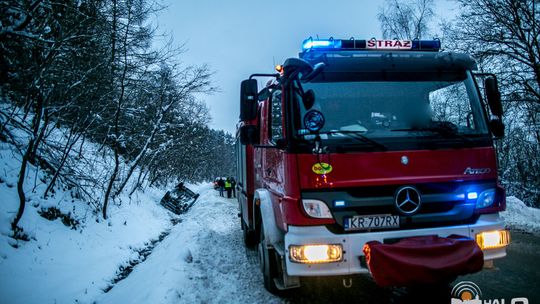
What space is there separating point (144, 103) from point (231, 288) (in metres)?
11.7

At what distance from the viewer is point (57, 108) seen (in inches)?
272

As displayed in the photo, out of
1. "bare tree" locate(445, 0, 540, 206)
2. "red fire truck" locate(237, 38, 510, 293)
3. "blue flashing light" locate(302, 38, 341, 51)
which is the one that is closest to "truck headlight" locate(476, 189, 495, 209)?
"red fire truck" locate(237, 38, 510, 293)

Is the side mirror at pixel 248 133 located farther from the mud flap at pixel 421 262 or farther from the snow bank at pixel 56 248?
the snow bank at pixel 56 248

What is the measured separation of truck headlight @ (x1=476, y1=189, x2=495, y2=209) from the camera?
137 inches

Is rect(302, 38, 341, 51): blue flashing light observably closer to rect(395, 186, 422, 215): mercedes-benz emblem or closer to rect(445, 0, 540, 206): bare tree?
rect(395, 186, 422, 215): mercedes-benz emblem

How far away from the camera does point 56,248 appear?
21.6ft

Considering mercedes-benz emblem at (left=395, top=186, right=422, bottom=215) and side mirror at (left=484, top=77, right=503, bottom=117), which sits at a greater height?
side mirror at (left=484, top=77, right=503, bottom=117)

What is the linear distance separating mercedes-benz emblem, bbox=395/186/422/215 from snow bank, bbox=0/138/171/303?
4.81 metres

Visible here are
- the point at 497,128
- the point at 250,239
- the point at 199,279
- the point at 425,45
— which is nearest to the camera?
the point at 497,128

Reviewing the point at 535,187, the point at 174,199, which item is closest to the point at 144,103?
the point at 174,199

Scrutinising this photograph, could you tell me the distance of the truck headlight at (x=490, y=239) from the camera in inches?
134
